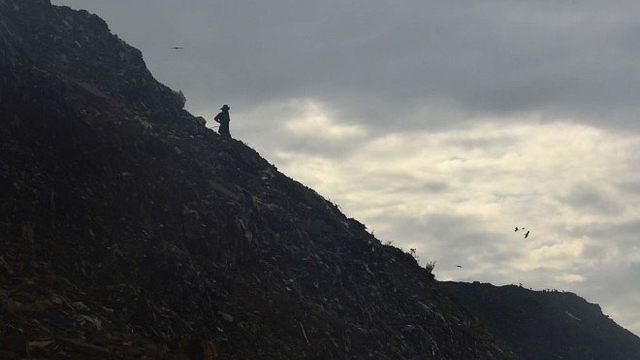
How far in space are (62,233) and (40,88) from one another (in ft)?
35.5

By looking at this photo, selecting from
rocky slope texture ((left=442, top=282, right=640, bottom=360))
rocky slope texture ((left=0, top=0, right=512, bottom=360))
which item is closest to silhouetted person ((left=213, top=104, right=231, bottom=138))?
rocky slope texture ((left=0, top=0, right=512, bottom=360))

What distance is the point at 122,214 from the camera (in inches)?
942

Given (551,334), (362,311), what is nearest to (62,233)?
(362,311)

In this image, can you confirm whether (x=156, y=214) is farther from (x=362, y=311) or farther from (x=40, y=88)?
(x=362, y=311)

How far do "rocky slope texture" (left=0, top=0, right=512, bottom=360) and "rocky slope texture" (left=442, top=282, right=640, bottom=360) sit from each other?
27.7 metres

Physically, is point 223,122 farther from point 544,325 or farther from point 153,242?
point 544,325

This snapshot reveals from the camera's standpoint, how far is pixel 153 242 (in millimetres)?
23422

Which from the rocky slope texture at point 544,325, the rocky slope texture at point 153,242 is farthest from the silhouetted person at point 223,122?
the rocky slope texture at point 544,325

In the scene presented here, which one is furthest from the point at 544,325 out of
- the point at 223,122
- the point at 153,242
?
the point at 153,242

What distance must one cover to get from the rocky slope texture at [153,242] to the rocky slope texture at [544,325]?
1091 inches

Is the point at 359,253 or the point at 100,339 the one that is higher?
the point at 359,253

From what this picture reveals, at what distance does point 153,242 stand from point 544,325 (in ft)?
202

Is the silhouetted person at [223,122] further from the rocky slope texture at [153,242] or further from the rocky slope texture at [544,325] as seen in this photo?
the rocky slope texture at [544,325]

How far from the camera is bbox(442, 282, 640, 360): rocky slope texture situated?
67.8 metres
